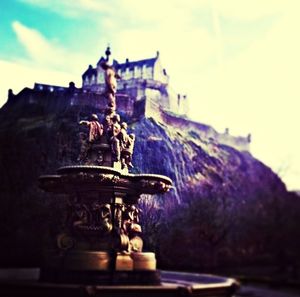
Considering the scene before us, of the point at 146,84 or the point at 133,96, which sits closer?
the point at 133,96

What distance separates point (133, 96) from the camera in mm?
31719

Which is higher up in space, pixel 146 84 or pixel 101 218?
pixel 146 84

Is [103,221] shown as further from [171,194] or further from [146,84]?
[146,84]

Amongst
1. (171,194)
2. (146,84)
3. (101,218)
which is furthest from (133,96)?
(101,218)

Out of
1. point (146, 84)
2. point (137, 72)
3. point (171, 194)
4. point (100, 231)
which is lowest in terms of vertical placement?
point (100, 231)

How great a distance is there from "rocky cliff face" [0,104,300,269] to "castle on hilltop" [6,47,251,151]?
0.89 m

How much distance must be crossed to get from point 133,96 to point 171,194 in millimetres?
11648

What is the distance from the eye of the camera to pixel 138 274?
11.5 metres

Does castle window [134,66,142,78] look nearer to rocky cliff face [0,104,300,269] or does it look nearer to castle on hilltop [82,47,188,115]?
castle on hilltop [82,47,188,115]

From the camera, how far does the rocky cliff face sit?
21422 millimetres

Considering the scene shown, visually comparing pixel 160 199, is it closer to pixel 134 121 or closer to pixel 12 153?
pixel 134 121

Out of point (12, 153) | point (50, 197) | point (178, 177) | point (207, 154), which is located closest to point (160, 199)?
point (50, 197)

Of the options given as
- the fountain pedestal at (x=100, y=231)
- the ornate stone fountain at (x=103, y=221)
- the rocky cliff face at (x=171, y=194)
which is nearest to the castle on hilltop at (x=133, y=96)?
the rocky cliff face at (x=171, y=194)

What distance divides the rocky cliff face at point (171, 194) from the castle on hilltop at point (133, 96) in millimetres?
894
